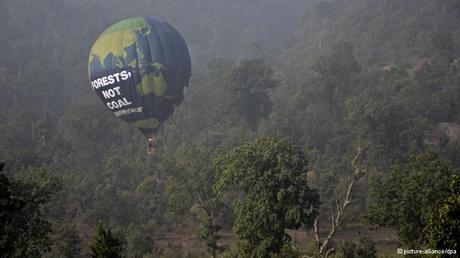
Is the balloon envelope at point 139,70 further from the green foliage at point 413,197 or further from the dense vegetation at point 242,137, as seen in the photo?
the green foliage at point 413,197

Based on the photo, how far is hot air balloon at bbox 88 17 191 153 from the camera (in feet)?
146

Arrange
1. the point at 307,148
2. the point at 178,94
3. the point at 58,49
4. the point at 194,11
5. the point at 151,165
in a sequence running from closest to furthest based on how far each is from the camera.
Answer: the point at 178,94
the point at 151,165
the point at 307,148
the point at 58,49
the point at 194,11

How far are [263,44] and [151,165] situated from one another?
227ft

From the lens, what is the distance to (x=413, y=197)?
28.0 m

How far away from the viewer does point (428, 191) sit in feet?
89.0

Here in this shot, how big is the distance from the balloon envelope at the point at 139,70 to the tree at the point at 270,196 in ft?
55.7

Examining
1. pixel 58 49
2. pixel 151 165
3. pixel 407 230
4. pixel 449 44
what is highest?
pixel 58 49

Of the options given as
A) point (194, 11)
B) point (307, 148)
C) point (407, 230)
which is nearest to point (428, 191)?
point (407, 230)

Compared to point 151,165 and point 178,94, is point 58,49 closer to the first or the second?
point 151,165

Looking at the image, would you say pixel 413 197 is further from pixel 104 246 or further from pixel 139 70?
pixel 139 70

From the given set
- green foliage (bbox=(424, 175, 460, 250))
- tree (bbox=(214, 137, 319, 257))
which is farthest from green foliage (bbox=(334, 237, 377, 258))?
green foliage (bbox=(424, 175, 460, 250))

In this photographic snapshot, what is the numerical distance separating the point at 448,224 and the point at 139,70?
30.9 meters

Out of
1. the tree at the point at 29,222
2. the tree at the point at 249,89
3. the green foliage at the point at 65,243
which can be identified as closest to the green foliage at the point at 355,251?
the tree at the point at 29,222

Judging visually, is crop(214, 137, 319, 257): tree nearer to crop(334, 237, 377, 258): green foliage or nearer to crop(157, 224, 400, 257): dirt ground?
crop(334, 237, 377, 258): green foliage
